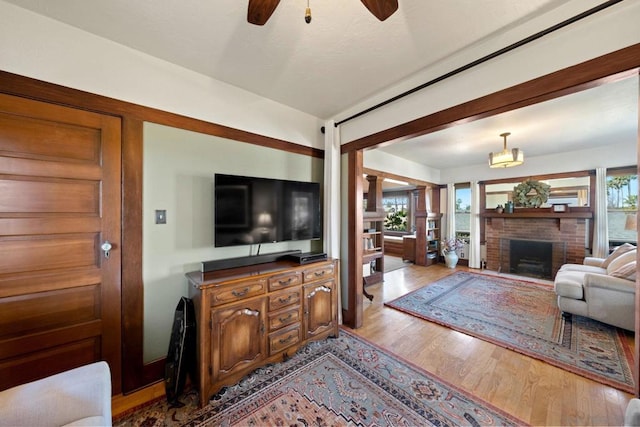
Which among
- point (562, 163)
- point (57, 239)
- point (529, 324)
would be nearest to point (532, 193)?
point (562, 163)

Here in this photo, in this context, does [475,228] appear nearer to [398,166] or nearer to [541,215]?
[541,215]

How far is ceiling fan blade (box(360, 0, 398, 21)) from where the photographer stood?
108 cm

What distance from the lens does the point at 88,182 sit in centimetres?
161

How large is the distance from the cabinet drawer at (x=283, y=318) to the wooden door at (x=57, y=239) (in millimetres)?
1104

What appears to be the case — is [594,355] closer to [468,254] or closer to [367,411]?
[367,411]

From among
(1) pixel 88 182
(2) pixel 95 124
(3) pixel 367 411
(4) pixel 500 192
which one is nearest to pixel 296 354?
(3) pixel 367 411

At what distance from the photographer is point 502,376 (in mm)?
1905

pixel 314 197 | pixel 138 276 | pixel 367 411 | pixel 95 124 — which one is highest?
pixel 95 124

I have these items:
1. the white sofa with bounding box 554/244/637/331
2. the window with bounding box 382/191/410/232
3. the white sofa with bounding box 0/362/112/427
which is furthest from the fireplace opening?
the white sofa with bounding box 0/362/112/427

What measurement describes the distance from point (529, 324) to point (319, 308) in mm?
2553

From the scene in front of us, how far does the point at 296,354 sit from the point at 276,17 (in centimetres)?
267

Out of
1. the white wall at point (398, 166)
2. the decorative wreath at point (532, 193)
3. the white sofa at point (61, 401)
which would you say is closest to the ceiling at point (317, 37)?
the white wall at point (398, 166)

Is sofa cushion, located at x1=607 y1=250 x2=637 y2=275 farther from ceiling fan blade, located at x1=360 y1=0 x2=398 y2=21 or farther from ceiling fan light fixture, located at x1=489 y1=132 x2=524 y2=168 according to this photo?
ceiling fan blade, located at x1=360 y1=0 x2=398 y2=21

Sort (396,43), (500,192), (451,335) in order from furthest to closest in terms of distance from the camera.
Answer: (500,192)
(451,335)
(396,43)
